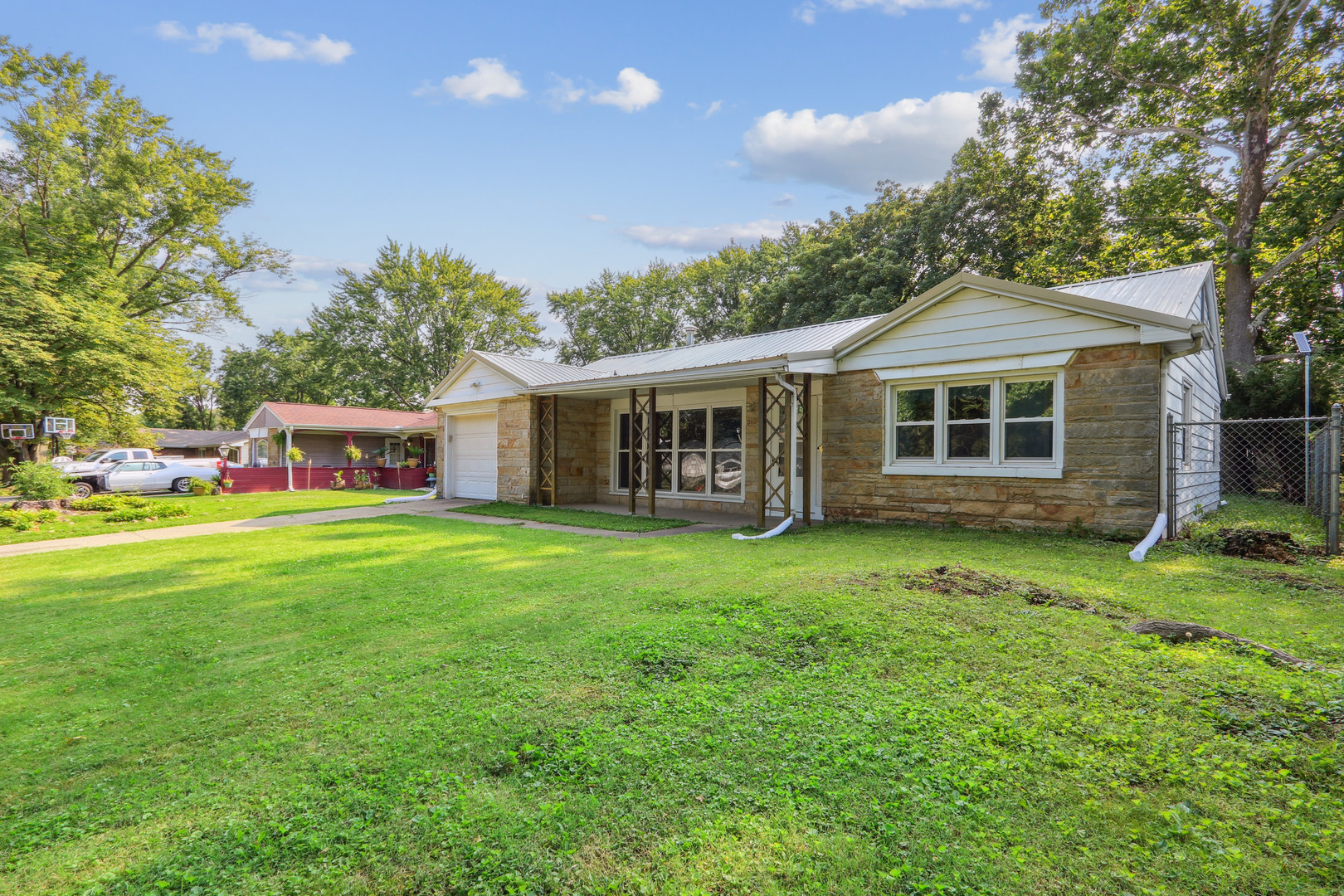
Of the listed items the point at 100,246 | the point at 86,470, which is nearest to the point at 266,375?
the point at 100,246

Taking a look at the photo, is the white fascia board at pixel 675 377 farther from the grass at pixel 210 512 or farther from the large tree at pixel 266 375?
the large tree at pixel 266 375

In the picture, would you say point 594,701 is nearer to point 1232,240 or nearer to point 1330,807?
point 1330,807

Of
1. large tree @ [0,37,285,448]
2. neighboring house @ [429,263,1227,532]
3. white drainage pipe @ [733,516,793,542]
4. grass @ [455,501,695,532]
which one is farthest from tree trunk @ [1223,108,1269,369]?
large tree @ [0,37,285,448]

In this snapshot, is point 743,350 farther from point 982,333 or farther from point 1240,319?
point 1240,319

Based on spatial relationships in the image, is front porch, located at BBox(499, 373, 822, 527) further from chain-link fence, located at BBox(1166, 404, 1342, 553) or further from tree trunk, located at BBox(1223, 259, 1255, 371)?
tree trunk, located at BBox(1223, 259, 1255, 371)

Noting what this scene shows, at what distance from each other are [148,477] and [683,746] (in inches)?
938

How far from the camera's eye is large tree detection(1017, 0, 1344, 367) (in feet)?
50.6

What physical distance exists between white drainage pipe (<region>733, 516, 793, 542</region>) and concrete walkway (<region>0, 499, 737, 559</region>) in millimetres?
951

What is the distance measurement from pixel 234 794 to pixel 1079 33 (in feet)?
81.4

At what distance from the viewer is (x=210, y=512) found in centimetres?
1379

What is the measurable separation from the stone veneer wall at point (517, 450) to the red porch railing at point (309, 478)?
11597mm

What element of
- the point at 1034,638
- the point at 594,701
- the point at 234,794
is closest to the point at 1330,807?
the point at 1034,638

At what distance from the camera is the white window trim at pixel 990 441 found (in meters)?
7.58

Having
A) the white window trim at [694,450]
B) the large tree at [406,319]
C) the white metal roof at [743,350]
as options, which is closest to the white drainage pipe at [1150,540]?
the white metal roof at [743,350]
